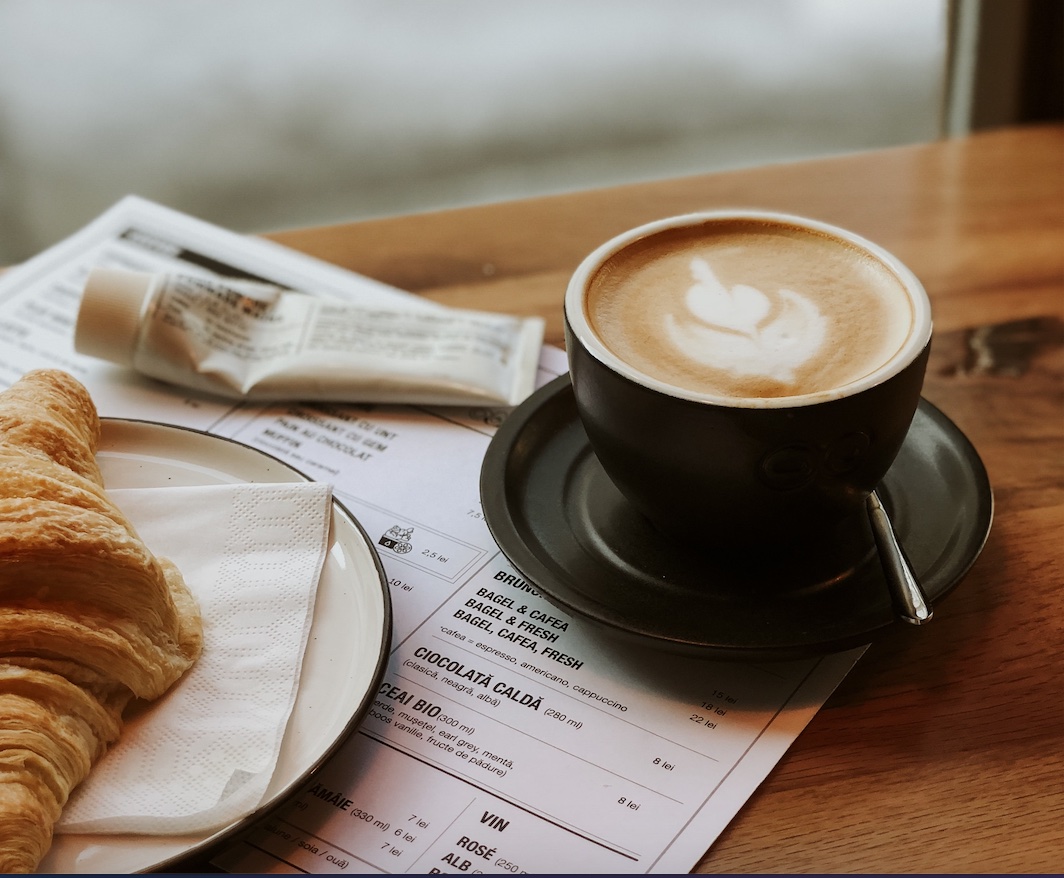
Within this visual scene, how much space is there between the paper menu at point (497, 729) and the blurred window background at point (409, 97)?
112cm

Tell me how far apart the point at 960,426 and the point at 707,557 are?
24cm

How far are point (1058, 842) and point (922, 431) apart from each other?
257 mm

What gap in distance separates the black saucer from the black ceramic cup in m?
0.02

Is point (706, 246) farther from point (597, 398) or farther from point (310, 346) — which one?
point (310, 346)

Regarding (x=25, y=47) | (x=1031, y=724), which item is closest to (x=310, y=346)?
(x=1031, y=724)

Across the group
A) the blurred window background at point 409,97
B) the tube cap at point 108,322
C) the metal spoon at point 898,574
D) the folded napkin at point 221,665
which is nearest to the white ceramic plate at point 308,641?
the folded napkin at point 221,665

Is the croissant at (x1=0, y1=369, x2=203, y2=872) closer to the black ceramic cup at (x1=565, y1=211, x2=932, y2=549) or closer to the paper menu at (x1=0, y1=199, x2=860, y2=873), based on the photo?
the paper menu at (x1=0, y1=199, x2=860, y2=873)

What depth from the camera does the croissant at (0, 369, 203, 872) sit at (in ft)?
1.49

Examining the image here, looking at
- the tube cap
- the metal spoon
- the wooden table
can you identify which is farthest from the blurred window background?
the metal spoon

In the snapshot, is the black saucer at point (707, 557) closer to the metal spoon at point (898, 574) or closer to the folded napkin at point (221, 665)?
the metal spoon at point (898, 574)

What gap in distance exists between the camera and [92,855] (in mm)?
456

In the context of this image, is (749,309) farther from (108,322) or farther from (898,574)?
(108,322)

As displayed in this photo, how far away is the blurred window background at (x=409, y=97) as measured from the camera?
1709mm

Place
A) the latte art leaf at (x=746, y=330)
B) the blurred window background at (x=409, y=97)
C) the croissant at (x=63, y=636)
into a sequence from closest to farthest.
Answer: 1. the croissant at (x=63, y=636)
2. the latte art leaf at (x=746, y=330)
3. the blurred window background at (x=409, y=97)
